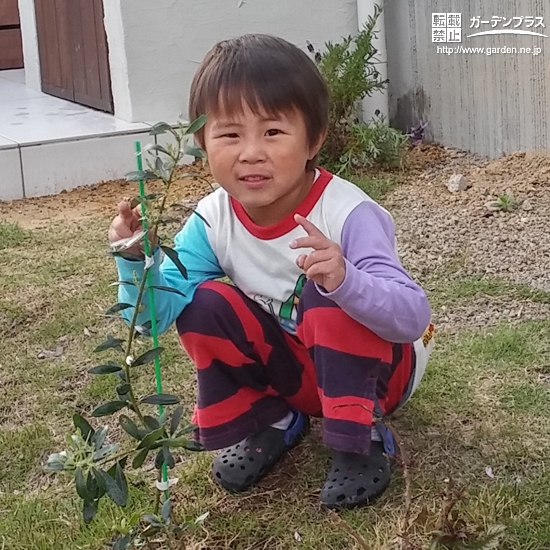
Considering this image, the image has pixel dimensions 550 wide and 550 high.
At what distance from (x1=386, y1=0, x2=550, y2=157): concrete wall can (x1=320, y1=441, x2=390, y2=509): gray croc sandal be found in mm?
2863

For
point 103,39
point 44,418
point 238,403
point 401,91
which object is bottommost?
point 44,418

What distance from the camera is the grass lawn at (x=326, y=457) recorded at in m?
1.77

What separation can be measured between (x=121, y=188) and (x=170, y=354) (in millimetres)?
2253

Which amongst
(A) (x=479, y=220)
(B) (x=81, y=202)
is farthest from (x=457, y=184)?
(B) (x=81, y=202)

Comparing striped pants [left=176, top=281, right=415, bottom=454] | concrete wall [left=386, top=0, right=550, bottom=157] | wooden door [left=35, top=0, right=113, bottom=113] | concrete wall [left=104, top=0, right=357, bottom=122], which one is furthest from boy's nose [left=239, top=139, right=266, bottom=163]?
wooden door [left=35, top=0, right=113, bottom=113]

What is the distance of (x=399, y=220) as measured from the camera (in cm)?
388

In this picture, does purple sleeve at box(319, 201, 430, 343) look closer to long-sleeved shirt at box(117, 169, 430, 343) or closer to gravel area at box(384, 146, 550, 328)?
long-sleeved shirt at box(117, 169, 430, 343)

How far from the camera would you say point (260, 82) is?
1751mm

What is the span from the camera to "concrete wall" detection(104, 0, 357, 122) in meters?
5.10

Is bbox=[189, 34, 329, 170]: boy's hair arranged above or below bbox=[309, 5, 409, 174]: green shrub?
above

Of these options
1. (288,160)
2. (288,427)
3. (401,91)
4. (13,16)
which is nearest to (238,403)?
(288,427)

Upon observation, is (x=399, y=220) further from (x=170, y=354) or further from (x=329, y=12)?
(x=329, y=12)

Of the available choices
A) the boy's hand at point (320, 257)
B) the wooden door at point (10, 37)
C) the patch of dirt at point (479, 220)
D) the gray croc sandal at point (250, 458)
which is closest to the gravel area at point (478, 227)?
the patch of dirt at point (479, 220)

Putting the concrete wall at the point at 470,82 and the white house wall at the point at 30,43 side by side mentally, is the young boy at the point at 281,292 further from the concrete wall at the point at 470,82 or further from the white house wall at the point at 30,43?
the white house wall at the point at 30,43
